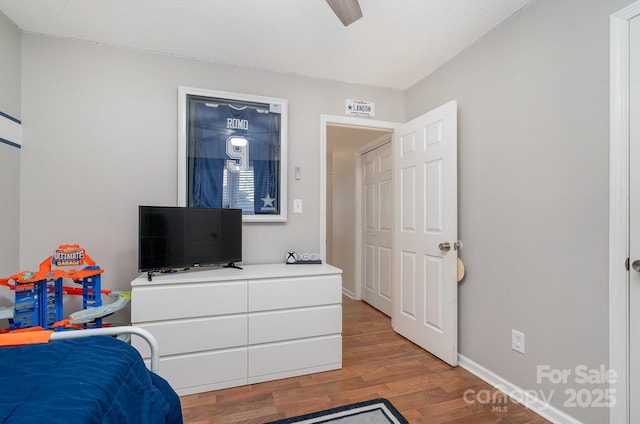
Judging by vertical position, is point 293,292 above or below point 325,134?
below

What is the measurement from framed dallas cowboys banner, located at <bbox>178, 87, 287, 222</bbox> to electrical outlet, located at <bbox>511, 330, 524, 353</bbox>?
6.19 feet

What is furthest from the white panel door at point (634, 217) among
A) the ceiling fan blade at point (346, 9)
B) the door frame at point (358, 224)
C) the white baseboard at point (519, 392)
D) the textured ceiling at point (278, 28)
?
the door frame at point (358, 224)

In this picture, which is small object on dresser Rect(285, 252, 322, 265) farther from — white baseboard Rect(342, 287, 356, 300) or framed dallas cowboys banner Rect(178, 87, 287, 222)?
white baseboard Rect(342, 287, 356, 300)

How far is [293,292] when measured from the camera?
2.12 metres

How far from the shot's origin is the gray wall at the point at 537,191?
1459 mm

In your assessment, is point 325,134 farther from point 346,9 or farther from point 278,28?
point 346,9

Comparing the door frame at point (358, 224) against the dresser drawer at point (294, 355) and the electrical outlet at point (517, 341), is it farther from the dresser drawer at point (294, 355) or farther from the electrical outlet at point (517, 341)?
the electrical outlet at point (517, 341)

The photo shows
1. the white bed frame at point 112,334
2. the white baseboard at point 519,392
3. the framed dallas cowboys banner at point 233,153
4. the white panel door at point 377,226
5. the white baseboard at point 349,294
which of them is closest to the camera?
the white bed frame at point 112,334

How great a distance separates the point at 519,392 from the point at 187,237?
2453 millimetres

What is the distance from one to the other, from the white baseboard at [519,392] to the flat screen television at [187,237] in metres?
1.96

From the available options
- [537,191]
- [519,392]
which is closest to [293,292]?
[519,392]

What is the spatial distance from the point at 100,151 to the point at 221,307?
4.95 feet

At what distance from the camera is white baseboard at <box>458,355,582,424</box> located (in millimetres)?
1591

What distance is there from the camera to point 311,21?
6.32 ft
